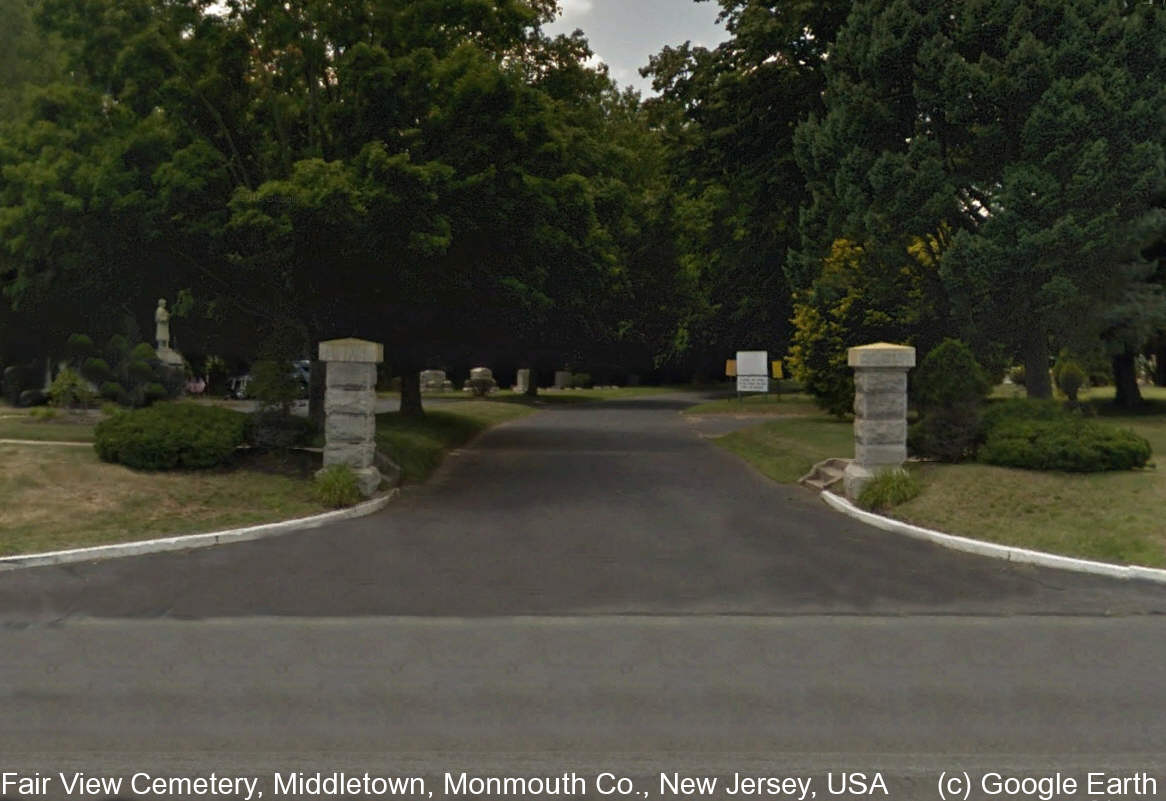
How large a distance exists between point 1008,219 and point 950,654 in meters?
14.0

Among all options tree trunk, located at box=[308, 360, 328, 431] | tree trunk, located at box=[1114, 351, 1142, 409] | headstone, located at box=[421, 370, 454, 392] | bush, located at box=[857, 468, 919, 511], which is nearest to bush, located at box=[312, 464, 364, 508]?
tree trunk, located at box=[308, 360, 328, 431]

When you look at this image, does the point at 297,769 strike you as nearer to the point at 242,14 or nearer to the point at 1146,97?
the point at 242,14

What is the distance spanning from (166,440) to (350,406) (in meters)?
2.52

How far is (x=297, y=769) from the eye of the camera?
16.4ft

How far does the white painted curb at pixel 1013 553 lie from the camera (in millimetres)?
9828

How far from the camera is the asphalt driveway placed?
8.53 meters

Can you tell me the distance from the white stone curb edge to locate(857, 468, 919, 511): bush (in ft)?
22.7

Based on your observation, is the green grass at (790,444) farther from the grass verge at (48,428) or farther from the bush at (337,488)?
the grass verge at (48,428)

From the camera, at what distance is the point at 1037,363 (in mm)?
21719

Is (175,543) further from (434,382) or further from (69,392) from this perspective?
(434,382)

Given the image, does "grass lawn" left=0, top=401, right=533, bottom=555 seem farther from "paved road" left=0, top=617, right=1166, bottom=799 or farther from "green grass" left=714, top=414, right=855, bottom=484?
"green grass" left=714, top=414, right=855, bottom=484

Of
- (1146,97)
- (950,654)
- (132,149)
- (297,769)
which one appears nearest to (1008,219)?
(1146,97)

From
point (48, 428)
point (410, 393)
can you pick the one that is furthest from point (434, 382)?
point (48, 428)

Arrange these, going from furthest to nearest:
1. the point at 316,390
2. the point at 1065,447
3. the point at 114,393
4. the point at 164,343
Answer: the point at 164,343 → the point at 114,393 → the point at 316,390 → the point at 1065,447
